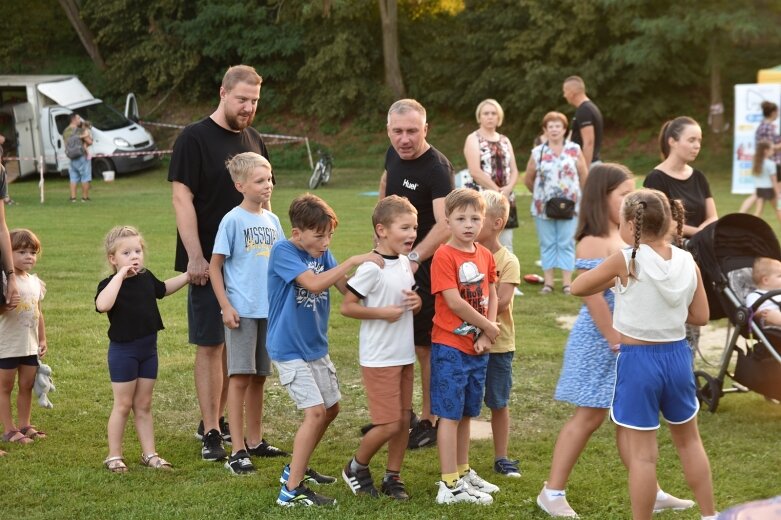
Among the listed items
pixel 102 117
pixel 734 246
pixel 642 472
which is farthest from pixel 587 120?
pixel 102 117

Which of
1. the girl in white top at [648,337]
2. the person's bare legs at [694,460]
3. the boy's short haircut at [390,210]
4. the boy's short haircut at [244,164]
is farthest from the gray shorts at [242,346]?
the person's bare legs at [694,460]

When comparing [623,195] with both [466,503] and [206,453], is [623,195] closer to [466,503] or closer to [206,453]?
[466,503]

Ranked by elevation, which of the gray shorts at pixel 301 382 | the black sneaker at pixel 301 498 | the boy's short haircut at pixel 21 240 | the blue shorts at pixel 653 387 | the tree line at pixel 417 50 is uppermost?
the tree line at pixel 417 50

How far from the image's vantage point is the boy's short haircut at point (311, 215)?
4859 mm

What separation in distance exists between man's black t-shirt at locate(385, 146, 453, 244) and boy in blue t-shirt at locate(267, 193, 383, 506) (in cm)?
88

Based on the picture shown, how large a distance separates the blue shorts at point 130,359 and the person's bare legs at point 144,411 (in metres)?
0.04

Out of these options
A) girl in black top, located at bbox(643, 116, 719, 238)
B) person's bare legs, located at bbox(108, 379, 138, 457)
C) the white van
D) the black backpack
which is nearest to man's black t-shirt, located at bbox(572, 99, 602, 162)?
girl in black top, located at bbox(643, 116, 719, 238)

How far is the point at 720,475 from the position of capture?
5.30 m

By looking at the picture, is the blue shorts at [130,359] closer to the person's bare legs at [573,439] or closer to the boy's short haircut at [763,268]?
the person's bare legs at [573,439]

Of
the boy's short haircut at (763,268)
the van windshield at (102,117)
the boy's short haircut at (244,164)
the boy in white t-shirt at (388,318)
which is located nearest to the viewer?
the boy in white t-shirt at (388,318)

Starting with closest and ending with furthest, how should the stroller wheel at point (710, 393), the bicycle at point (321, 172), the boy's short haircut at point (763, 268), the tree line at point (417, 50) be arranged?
the boy's short haircut at point (763, 268) < the stroller wheel at point (710, 393) < the bicycle at point (321, 172) < the tree line at point (417, 50)

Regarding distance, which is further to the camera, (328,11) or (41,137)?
(328,11)

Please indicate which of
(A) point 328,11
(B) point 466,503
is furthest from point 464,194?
(A) point 328,11

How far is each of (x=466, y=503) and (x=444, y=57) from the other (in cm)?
3016
